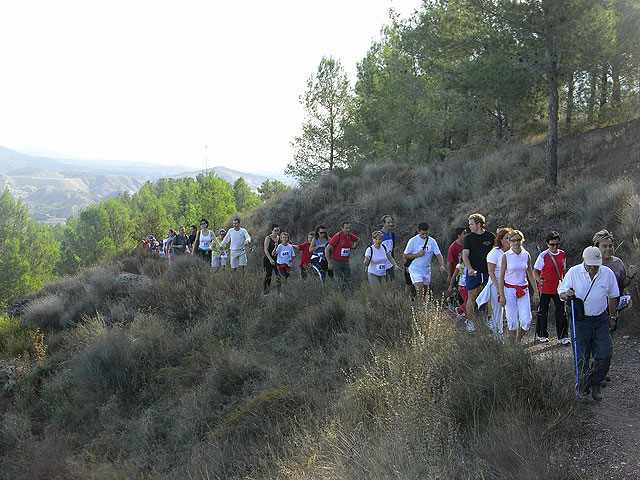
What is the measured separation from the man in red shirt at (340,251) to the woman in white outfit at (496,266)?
3.61 meters

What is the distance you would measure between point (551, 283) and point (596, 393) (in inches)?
99.5

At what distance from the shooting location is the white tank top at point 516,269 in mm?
6035

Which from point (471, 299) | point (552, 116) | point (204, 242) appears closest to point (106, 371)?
point (204, 242)

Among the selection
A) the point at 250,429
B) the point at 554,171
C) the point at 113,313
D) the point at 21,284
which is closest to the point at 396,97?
the point at 554,171

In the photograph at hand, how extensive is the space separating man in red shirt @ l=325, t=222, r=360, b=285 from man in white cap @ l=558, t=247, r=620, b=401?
17.2ft

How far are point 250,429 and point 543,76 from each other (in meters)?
12.7

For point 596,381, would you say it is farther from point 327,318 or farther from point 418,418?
point 327,318

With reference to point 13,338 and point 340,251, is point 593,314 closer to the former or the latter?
point 340,251

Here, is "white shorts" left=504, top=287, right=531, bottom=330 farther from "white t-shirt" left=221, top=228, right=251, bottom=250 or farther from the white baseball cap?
"white t-shirt" left=221, top=228, right=251, bottom=250

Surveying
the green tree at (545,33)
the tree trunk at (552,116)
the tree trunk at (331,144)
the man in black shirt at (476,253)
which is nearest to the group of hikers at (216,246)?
the man in black shirt at (476,253)

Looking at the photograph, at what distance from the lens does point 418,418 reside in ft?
13.2

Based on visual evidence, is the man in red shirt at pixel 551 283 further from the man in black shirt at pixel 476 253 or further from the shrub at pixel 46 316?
the shrub at pixel 46 316

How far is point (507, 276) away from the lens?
608 centimetres

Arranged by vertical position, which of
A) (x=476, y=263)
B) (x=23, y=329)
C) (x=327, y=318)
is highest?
(x=476, y=263)
